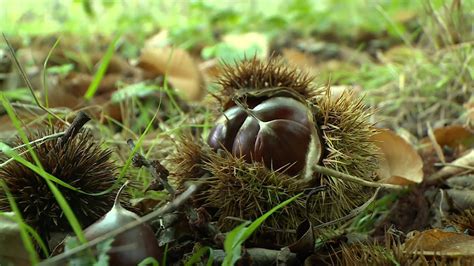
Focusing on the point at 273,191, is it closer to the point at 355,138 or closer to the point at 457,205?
the point at 355,138

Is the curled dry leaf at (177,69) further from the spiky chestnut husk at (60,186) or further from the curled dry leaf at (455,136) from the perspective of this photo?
the spiky chestnut husk at (60,186)

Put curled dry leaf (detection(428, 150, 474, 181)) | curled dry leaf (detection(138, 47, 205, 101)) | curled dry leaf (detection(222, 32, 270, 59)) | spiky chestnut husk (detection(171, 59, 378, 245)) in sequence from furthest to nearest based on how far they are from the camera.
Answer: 1. curled dry leaf (detection(222, 32, 270, 59))
2. curled dry leaf (detection(138, 47, 205, 101))
3. curled dry leaf (detection(428, 150, 474, 181))
4. spiky chestnut husk (detection(171, 59, 378, 245))

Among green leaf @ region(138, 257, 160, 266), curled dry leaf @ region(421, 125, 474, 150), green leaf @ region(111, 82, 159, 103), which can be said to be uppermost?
green leaf @ region(138, 257, 160, 266)

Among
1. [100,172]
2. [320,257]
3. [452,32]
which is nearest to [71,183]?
[100,172]

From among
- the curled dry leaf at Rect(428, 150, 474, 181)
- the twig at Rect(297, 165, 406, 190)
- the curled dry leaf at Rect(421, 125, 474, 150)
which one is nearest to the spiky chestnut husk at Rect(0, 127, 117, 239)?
the twig at Rect(297, 165, 406, 190)

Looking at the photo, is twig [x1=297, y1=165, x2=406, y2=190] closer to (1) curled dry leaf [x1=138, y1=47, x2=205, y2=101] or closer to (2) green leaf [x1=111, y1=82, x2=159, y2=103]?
(2) green leaf [x1=111, y1=82, x2=159, y2=103]

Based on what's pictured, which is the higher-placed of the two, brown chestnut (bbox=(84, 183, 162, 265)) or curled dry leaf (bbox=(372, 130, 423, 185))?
brown chestnut (bbox=(84, 183, 162, 265))
